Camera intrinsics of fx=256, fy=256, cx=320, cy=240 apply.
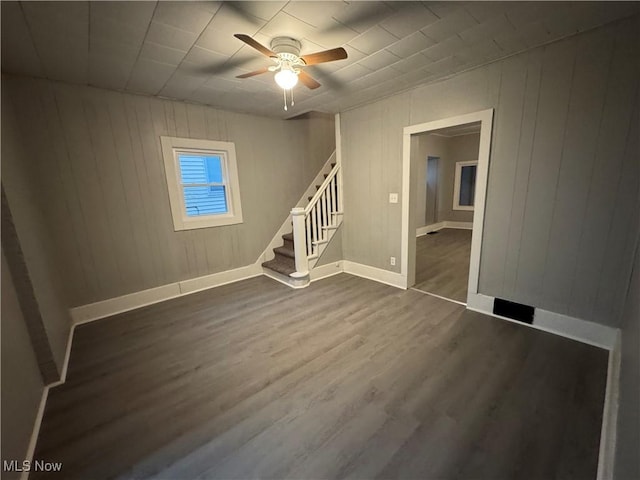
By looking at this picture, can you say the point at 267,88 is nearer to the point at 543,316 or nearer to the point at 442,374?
the point at 442,374

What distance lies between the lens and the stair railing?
11.9 ft

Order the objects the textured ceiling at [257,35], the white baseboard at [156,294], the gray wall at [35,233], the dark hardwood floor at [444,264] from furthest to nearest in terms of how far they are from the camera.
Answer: the dark hardwood floor at [444,264]
the white baseboard at [156,294]
the gray wall at [35,233]
the textured ceiling at [257,35]

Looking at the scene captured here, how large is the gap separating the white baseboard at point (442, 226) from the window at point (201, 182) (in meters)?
4.86

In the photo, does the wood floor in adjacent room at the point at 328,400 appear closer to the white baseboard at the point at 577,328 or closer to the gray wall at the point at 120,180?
the white baseboard at the point at 577,328

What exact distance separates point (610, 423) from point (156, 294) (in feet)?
13.8

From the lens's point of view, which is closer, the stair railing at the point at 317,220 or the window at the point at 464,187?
the stair railing at the point at 317,220

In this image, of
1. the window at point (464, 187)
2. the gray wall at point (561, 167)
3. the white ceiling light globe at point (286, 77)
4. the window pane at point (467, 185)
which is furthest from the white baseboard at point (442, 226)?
the white ceiling light globe at point (286, 77)

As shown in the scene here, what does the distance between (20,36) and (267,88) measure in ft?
6.18

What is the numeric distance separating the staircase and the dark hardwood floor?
153 cm

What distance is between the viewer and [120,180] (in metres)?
2.97

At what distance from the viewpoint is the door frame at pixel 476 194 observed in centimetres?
254

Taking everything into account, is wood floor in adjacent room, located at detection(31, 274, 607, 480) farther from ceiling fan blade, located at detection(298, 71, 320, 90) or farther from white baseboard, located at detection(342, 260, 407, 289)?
ceiling fan blade, located at detection(298, 71, 320, 90)

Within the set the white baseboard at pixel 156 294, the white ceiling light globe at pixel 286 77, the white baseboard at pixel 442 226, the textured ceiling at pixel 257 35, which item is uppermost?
the textured ceiling at pixel 257 35

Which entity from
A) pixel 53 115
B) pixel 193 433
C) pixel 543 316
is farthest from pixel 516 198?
pixel 53 115
